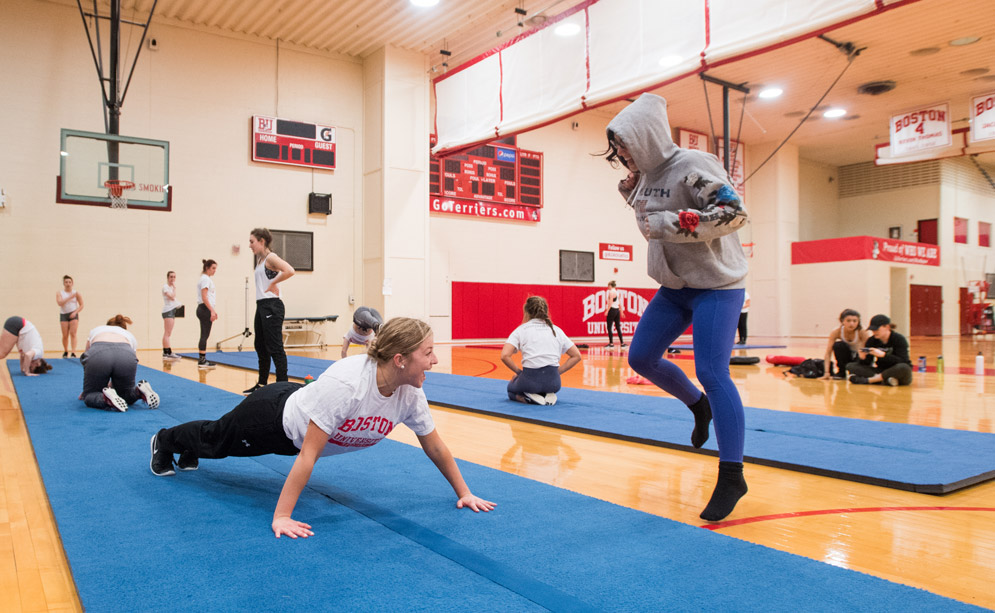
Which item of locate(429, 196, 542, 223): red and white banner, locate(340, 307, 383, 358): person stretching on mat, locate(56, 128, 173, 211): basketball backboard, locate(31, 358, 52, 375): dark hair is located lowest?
locate(31, 358, 52, 375): dark hair

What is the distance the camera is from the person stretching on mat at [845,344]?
7.16 metres

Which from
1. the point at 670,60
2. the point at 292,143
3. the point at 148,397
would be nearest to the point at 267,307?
the point at 148,397

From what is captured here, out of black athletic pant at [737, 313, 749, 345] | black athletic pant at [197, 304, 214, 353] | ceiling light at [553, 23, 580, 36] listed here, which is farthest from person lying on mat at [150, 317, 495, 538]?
black athletic pant at [737, 313, 749, 345]

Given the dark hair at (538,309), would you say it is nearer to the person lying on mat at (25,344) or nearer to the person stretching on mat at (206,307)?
the person stretching on mat at (206,307)

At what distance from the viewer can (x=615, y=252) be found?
1764 centimetres

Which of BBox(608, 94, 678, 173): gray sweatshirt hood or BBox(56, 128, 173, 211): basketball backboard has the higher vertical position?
BBox(56, 128, 173, 211): basketball backboard

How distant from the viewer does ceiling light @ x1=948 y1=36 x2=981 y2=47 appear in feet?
40.0

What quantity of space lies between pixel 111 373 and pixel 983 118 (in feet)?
48.2

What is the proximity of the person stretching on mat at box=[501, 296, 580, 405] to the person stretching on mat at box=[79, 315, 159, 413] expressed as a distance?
264cm

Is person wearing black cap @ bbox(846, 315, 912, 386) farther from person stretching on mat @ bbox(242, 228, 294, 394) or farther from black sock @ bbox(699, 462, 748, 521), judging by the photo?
person stretching on mat @ bbox(242, 228, 294, 394)

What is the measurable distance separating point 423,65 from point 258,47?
3182 millimetres

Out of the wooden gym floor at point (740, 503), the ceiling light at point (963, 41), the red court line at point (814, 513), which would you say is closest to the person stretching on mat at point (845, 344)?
the wooden gym floor at point (740, 503)

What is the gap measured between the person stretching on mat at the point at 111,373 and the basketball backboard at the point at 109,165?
5249 millimetres

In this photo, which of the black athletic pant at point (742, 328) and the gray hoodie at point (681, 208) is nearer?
the gray hoodie at point (681, 208)
